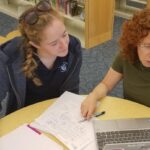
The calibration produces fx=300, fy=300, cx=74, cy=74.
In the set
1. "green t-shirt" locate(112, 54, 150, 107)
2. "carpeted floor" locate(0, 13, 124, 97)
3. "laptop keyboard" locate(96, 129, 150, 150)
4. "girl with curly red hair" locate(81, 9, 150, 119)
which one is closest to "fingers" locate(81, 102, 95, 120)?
"girl with curly red hair" locate(81, 9, 150, 119)

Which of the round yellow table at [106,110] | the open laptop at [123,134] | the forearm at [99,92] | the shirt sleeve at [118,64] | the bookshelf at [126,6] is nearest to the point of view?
the open laptop at [123,134]

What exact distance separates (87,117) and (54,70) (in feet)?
1.33

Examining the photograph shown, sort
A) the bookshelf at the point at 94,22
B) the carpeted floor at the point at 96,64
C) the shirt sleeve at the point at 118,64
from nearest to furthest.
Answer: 1. the shirt sleeve at the point at 118,64
2. the carpeted floor at the point at 96,64
3. the bookshelf at the point at 94,22

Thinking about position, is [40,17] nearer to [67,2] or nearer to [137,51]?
[137,51]

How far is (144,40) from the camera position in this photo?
130 cm

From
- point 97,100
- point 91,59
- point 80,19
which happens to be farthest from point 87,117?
point 80,19

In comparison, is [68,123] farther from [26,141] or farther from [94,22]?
[94,22]

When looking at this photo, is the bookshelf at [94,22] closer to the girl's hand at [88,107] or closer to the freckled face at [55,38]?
the freckled face at [55,38]

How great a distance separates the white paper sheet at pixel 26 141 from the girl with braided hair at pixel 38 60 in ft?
0.93

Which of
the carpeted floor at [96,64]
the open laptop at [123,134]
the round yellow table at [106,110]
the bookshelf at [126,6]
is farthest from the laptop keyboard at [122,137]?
the bookshelf at [126,6]

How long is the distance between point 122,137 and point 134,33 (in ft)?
1.53

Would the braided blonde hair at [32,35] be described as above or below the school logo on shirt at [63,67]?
above

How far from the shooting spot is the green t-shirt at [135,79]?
1429 millimetres

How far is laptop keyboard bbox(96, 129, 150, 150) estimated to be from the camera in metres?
1.11
